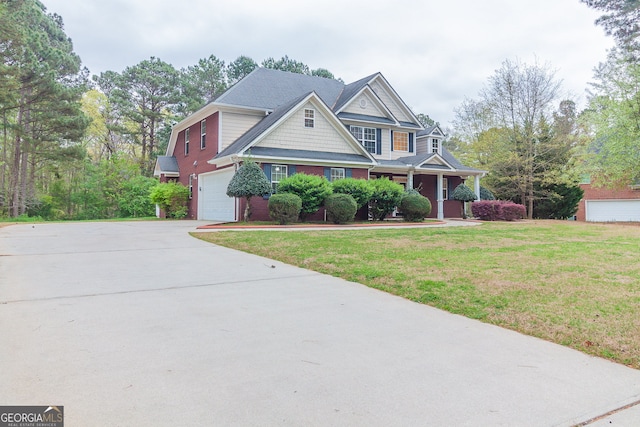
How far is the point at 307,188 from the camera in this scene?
49.8 feet

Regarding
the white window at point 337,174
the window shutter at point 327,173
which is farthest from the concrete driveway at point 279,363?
the white window at point 337,174

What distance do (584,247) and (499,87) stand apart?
62.0 feet

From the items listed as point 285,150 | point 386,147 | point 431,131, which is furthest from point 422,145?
point 285,150

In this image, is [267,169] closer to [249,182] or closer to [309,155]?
[249,182]

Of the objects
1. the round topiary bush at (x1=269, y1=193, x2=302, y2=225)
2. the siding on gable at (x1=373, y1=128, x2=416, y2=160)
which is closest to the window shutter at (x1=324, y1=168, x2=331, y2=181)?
the round topiary bush at (x1=269, y1=193, x2=302, y2=225)

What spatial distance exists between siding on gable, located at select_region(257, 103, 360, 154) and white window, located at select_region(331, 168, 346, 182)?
36.0 inches

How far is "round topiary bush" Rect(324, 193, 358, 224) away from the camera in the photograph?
15109 mm

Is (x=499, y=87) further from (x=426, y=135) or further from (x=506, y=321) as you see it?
(x=506, y=321)

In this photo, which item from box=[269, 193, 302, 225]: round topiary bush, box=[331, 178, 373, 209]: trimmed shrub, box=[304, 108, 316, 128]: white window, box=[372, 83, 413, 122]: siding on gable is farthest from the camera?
box=[372, 83, 413, 122]: siding on gable

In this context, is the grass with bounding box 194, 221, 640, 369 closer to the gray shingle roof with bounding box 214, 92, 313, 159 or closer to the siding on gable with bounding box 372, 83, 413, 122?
the gray shingle roof with bounding box 214, 92, 313, 159

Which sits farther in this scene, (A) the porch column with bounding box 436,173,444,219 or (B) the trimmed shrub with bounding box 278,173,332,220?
(A) the porch column with bounding box 436,173,444,219

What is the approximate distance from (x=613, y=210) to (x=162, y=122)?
36.8m

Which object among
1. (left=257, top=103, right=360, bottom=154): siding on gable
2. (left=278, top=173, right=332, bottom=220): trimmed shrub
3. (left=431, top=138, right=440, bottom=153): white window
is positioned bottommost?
(left=278, top=173, right=332, bottom=220): trimmed shrub

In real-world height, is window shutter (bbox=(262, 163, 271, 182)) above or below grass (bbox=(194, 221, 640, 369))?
above
